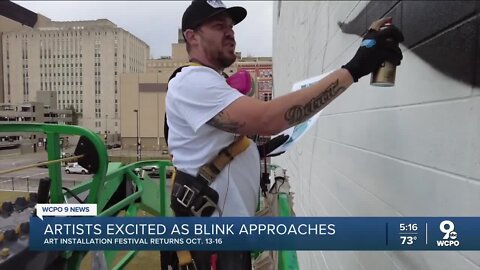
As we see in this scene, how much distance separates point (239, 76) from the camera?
1832mm

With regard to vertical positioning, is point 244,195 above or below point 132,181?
above

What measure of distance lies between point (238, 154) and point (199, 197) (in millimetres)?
257

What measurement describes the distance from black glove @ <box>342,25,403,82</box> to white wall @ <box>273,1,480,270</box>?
17cm

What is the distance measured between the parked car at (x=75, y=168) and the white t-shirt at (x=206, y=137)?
30.1 inches

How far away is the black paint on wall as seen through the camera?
3.77ft

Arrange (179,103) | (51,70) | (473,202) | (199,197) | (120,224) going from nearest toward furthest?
1. (473,202)
2. (120,224)
3. (179,103)
4. (199,197)
5. (51,70)

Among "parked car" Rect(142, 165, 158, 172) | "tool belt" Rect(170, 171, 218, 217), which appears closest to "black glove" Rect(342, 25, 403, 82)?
"tool belt" Rect(170, 171, 218, 217)

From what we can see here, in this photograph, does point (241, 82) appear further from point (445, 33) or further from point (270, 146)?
point (445, 33)

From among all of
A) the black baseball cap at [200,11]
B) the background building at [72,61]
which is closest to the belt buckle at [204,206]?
the black baseball cap at [200,11]

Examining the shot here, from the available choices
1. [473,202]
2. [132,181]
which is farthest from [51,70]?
[473,202]

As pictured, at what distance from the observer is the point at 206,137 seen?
1.60 metres

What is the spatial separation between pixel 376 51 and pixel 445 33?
0.25 m

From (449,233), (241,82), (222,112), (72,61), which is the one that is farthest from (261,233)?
(72,61)

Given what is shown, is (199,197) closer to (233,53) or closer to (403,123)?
(233,53)
